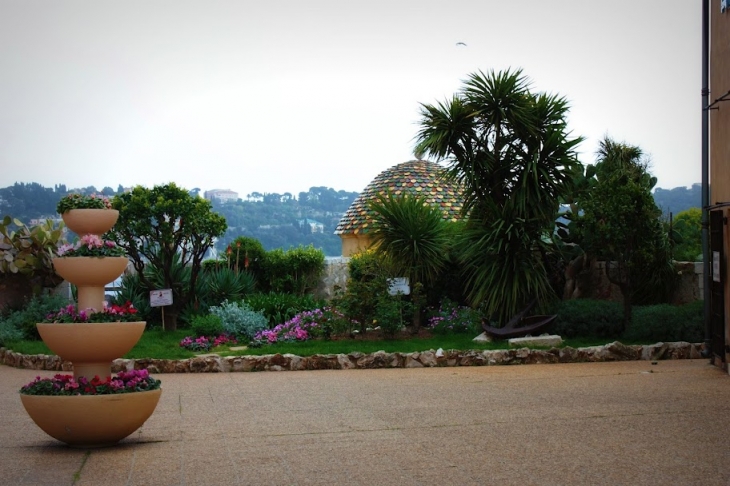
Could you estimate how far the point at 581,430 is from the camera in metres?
8.62

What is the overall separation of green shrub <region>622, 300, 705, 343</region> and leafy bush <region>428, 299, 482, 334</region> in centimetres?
318

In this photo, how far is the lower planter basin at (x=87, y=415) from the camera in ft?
26.1

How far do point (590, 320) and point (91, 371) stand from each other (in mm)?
11248

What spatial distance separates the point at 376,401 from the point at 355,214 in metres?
18.9

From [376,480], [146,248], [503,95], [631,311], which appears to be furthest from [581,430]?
[146,248]

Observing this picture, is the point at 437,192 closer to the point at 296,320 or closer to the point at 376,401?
the point at 296,320

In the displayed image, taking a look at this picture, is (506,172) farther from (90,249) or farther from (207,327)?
(90,249)

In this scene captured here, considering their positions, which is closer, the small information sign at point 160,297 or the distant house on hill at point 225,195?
the small information sign at point 160,297

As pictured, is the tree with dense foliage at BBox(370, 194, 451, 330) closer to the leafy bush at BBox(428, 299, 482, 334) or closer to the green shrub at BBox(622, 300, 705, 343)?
the leafy bush at BBox(428, 299, 482, 334)

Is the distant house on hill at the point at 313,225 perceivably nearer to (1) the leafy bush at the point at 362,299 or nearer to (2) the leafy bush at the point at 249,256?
(2) the leafy bush at the point at 249,256

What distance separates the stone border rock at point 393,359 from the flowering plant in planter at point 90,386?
6.03 metres

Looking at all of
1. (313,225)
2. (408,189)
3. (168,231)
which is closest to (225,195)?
(313,225)

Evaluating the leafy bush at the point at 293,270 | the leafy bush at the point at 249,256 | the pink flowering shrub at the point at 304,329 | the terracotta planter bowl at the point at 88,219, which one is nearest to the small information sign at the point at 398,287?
the pink flowering shrub at the point at 304,329

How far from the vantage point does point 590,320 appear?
1714 centimetres
